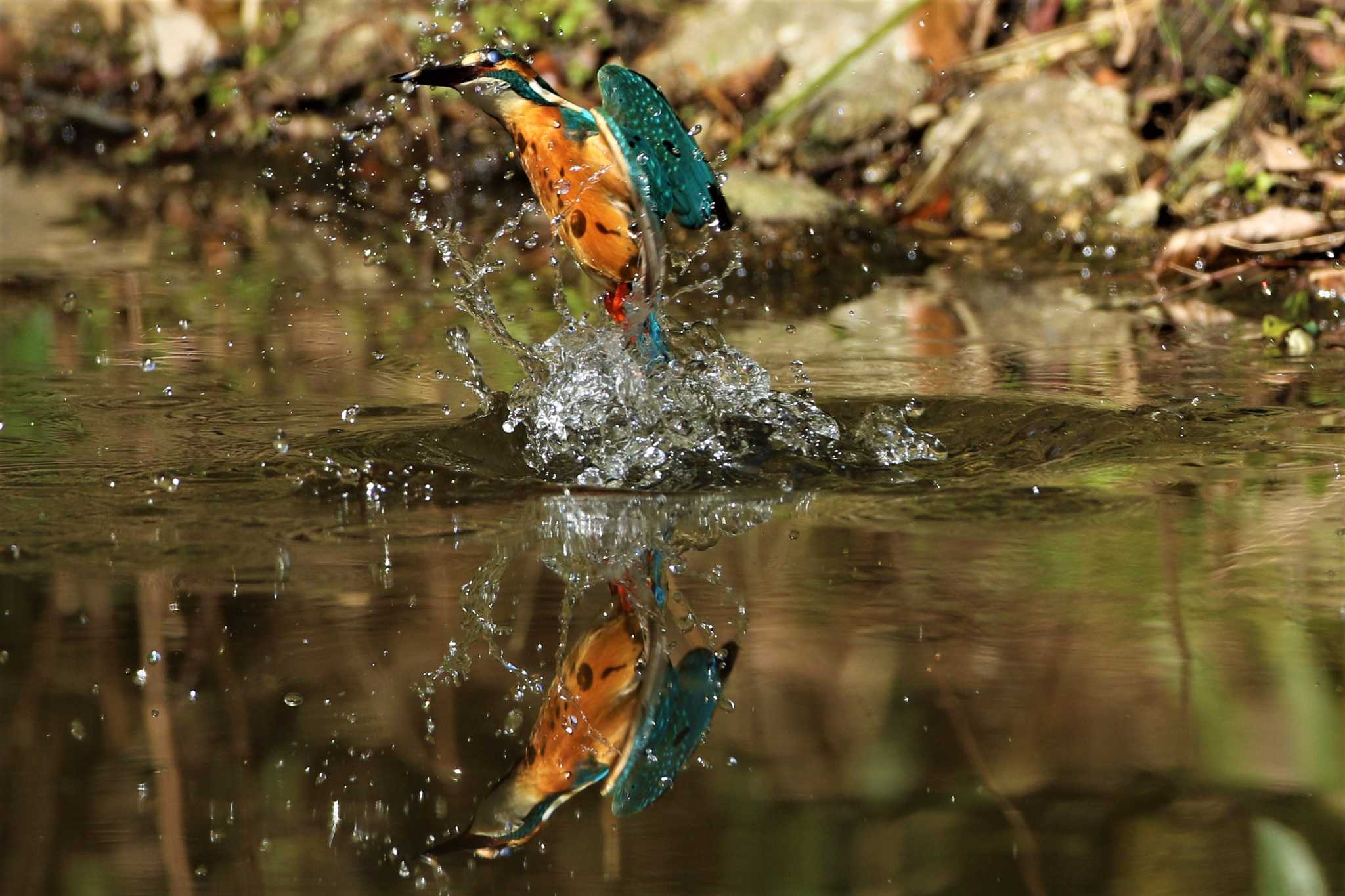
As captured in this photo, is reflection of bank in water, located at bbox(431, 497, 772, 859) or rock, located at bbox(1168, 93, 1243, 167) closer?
reflection of bank in water, located at bbox(431, 497, 772, 859)

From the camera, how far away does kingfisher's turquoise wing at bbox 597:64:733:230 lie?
109 inches

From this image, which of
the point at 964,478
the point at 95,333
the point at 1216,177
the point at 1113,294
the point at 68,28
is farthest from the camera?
the point at 68,28

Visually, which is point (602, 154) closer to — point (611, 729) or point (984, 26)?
point (611, 729)

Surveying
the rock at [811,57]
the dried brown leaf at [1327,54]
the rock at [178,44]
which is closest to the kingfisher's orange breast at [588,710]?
the dried brown leaf at [1327,54]

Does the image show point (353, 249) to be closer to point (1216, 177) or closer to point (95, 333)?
point (95, 333)

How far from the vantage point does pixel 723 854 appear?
160 cm

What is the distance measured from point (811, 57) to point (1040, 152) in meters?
1.25

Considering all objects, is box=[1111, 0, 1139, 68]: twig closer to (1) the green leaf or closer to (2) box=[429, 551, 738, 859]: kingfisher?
(2) box=[429, 551, 738, 859]: kingfisher

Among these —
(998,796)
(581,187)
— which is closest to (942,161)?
(581,187)

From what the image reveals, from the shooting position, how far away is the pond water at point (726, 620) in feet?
5.35

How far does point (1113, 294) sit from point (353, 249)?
2244 mm

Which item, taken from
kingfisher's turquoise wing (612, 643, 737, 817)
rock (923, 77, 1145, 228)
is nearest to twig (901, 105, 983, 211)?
rock (923, 77, 1145, 228)

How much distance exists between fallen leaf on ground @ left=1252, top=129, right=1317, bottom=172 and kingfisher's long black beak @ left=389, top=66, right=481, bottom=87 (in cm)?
308

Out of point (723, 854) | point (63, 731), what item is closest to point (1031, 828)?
point (723, 854)
